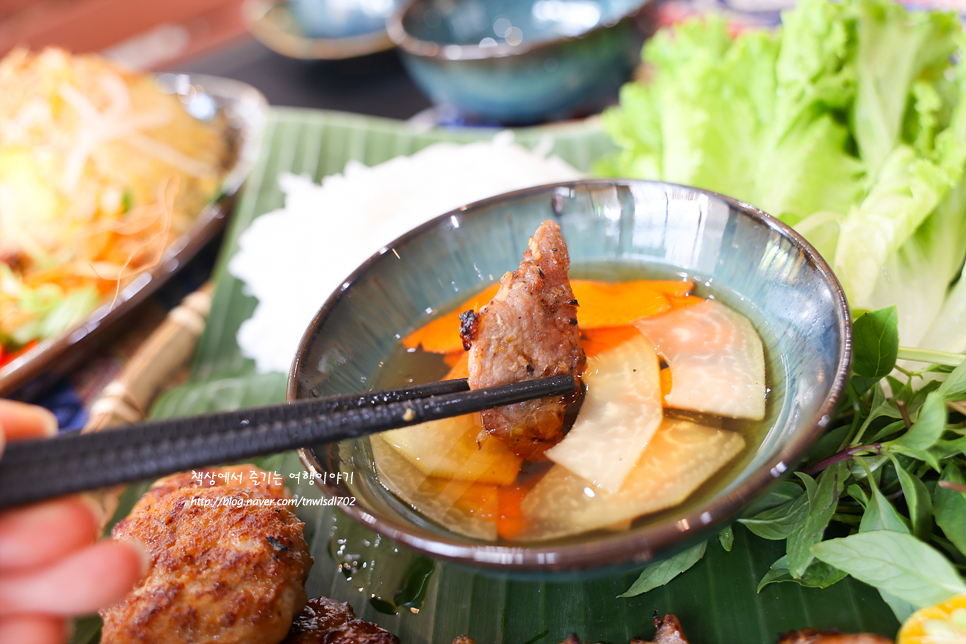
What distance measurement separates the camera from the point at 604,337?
1.77 meters

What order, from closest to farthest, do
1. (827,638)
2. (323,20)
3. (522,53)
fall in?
(827,638) → (522,53) → (323,20)

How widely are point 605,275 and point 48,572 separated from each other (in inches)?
62.2

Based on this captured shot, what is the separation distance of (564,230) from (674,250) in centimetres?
35

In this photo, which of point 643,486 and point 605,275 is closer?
point 643,486

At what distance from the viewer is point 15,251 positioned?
3.72 m

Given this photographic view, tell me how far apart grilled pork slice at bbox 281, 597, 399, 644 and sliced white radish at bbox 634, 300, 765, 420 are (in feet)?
3.06

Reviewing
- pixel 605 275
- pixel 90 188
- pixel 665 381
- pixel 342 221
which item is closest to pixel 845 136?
pixel 605 275

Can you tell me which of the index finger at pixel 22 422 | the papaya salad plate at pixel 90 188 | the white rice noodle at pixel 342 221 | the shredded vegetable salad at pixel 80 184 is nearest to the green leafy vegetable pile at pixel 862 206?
the white rice noodle at pixel 342 221

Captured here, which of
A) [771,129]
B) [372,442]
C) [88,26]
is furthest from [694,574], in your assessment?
[88,26]

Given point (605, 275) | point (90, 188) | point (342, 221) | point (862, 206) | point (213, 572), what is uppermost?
point (90, 188)

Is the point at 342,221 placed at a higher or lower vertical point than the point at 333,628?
higher

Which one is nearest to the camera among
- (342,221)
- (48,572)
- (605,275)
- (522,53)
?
(48,572)

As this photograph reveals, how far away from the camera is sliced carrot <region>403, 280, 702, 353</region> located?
1802mm

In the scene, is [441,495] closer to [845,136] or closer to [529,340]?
[529,340]
